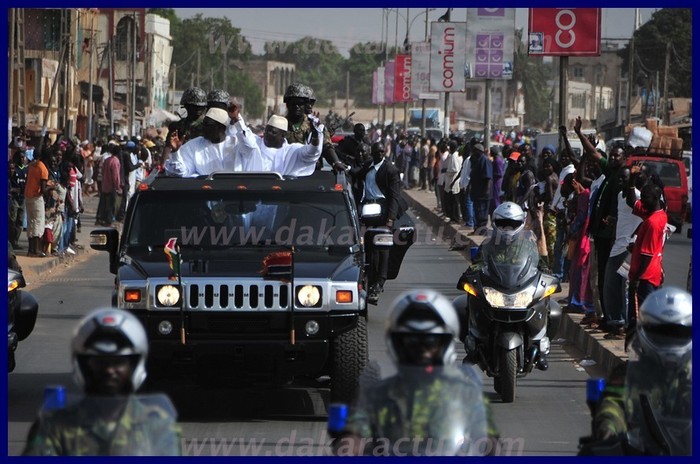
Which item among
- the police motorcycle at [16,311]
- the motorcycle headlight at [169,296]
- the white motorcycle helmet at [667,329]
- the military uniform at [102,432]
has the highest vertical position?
the white motorcycle helmet at [667,329]

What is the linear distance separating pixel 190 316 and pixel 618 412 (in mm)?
4410

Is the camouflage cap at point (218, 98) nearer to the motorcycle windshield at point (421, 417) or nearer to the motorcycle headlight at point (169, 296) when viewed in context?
the motorcycle headlight at point (169, 296)

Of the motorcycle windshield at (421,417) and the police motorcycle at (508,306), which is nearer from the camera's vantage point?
the motorcycle windshield at (421,417)

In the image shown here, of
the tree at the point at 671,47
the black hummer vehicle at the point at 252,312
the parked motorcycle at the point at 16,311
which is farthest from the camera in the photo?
the tree at the point at 671,47

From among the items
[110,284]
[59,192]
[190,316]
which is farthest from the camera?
[59,192]

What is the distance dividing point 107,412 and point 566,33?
1532 centimetres

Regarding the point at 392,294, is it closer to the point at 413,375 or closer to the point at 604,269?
the point at 604,269

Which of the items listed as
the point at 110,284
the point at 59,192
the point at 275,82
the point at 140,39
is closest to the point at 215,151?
the point at 110,284

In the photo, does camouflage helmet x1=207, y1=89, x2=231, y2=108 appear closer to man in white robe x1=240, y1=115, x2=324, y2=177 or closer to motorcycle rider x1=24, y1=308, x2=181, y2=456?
man in white robe x1=240, y1=115, x2=324, y2=177

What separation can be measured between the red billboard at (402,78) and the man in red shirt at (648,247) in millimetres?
43595

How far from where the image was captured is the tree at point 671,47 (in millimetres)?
95062

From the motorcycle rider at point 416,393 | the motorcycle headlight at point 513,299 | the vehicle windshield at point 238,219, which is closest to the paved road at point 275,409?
the motorcycle headlight at point 513,299

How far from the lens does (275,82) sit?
19862cm

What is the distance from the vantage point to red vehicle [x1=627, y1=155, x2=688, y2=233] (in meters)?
33.2
